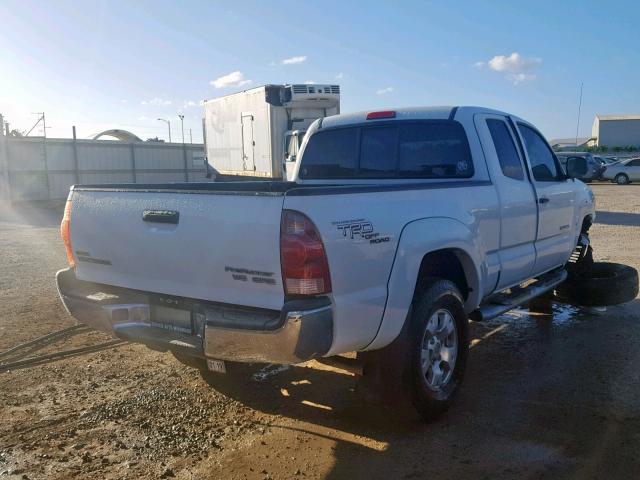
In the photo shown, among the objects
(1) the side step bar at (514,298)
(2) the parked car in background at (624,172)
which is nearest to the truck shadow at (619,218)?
(1) the side step bar at (514,298)

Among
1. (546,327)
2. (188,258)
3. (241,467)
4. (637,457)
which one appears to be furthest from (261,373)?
(546,327)

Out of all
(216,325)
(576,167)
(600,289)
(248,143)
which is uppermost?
(248,143)

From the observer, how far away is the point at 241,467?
351 cm

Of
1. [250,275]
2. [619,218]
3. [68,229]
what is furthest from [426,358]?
[619,218]

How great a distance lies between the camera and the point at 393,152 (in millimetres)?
5141

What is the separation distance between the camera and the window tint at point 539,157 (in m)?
5.64

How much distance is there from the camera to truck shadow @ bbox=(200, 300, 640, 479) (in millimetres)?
3514

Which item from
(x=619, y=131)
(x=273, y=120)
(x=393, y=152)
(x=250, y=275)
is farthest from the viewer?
(x=619, y=131)

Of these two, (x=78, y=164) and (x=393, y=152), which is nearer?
(x=393, y=152)

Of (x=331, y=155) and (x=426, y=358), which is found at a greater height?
(x=331, y=155)

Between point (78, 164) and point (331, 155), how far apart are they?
66.4 feet

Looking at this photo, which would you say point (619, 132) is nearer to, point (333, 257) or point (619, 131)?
point (619, 131)

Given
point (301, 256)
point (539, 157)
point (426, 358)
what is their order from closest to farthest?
point (301, 256) < point (426, 358) < point (539, 157)

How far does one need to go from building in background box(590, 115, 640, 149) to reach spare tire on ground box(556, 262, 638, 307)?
64.9 metres
